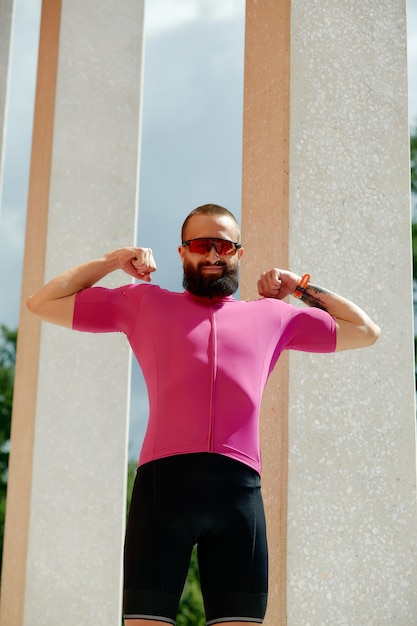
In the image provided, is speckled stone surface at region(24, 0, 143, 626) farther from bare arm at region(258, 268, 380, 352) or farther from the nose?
the nose

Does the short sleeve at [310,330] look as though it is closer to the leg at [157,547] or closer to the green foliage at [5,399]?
the leg at [157,547]

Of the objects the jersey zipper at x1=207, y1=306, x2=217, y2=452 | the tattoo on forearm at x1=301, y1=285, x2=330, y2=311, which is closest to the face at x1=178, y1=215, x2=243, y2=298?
the jersey zipper at x1=207, y1=306, x2=217, y2=452

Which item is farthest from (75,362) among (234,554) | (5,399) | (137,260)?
(5,399)

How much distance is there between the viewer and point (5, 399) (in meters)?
36.6

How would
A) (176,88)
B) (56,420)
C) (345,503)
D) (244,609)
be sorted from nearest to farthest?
(244,609) → (345,503) → (56,420) → (176,88)

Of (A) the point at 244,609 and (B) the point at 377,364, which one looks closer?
(A) the point at 244,609

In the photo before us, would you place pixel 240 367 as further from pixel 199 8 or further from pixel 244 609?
pixel 199 8

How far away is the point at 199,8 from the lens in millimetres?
64562

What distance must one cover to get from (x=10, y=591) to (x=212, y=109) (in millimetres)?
72374

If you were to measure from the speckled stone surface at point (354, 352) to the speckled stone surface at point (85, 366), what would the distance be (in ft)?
12.6

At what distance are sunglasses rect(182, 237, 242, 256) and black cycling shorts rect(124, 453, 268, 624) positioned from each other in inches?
33.4

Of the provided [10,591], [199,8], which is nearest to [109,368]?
[10,591]

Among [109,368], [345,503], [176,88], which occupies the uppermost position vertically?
[176,88]

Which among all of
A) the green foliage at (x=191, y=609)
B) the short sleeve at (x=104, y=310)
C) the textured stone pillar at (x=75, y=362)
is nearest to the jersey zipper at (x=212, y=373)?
the short sleeve at (x=104, y=310)
